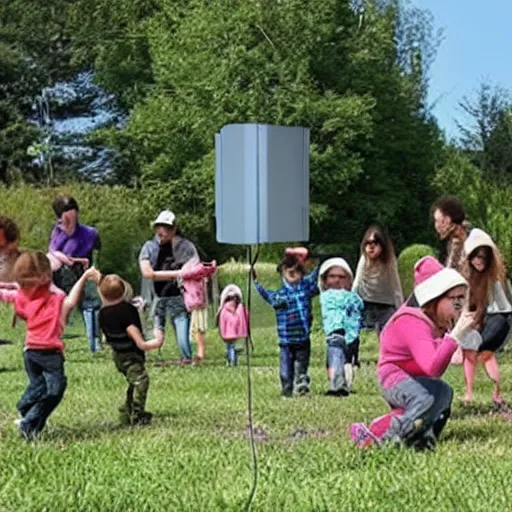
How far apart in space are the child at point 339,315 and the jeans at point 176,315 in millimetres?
2617

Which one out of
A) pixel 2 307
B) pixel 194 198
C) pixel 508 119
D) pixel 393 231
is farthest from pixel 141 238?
pixel 508 119

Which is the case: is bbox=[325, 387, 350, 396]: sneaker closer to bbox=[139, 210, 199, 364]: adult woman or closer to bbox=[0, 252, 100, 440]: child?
bbox=[139, 210, 199, 364]: adult woman

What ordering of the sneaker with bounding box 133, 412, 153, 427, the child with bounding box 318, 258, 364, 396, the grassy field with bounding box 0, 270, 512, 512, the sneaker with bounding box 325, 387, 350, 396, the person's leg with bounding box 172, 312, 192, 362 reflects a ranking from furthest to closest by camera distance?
the person's leg with bounding box 172, 312, 192, 362, the child with bounding box 318, 258, 364, 396, the sneaker with bounding box 325, 387, 350, 396, the sneaker with bounding box 133, 412, 153, 427, the grassy field with bounding box 0, 270, 512, 512

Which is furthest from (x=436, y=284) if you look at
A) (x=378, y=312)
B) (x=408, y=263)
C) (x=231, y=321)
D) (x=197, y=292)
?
(x=408, y=263)

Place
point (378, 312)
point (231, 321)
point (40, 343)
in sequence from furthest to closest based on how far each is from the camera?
1. point (231, 321)
2. point (378, 312)
3. point (40, 343)

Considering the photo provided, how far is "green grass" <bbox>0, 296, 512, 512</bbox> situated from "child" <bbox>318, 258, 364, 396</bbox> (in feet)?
1.22

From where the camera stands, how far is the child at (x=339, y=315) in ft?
37.3

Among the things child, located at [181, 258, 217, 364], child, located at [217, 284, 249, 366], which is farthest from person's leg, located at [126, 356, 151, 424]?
child, located at [217, 284, 249, 366]

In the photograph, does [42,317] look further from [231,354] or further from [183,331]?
[231,354]

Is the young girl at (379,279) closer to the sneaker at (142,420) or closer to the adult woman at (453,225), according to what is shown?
the adult woman at (453,225)

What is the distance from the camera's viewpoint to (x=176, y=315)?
14.2m

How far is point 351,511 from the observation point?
543cm

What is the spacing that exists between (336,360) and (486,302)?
202cm

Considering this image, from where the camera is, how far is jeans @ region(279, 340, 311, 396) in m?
11.1
